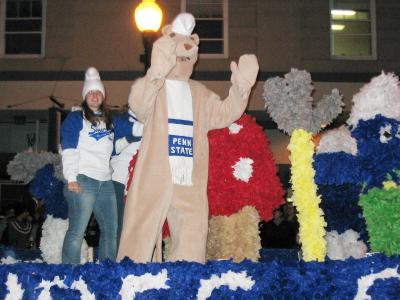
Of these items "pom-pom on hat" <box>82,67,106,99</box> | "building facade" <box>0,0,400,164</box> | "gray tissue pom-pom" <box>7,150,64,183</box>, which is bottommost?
"gray tissue pom-pom" <box>7,150,64,183</box>

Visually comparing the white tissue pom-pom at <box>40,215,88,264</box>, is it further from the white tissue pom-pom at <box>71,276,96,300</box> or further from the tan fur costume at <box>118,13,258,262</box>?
the white tissue pom-pom at <box>71,276,96,300</box>

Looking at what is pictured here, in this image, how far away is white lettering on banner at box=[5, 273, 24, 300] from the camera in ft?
8.53

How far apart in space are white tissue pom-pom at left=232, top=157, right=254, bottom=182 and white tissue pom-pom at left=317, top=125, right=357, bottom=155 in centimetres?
51

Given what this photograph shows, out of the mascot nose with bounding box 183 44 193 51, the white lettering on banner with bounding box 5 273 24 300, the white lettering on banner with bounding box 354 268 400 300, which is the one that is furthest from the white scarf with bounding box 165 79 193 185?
the white lettering on banner with bounding box 354 268 400 300

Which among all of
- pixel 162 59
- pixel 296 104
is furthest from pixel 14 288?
pixel 296 104

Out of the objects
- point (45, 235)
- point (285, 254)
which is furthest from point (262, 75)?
point (45, 235)

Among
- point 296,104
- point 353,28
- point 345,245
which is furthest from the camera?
point 353,28

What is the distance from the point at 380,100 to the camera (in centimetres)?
352

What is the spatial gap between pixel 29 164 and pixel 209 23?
6.88m

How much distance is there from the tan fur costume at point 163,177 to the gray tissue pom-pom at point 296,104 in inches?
8.8

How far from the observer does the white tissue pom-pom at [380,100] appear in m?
3.50

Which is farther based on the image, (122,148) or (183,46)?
(122,148)

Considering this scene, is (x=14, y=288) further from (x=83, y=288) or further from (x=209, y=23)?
(x=209, y=23)

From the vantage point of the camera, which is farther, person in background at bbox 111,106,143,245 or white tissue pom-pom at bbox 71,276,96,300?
person in background at bbox 111,106,143,245
